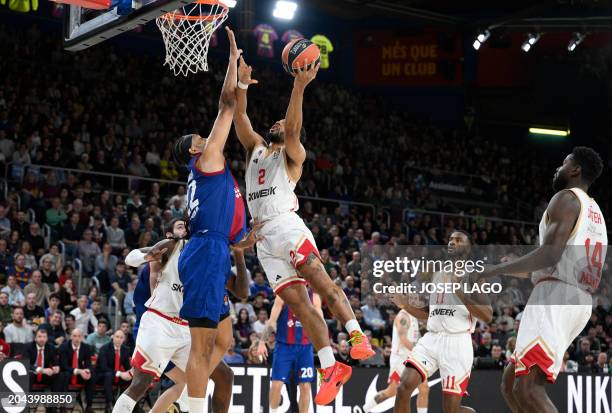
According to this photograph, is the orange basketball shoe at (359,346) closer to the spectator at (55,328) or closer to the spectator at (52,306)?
the spectator at (55,328)

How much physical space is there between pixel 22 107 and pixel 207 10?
39.8 ft

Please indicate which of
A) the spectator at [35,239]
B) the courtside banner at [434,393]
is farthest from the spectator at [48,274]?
the courtside banner at [434,393]

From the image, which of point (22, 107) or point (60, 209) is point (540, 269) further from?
point (22, 107)

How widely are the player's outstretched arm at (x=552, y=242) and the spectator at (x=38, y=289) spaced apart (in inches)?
385

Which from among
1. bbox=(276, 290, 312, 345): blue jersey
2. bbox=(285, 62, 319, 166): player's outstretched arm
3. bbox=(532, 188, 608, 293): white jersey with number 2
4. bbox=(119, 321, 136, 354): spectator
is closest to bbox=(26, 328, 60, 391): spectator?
bbox=(119, 321, 136, 354): spectator

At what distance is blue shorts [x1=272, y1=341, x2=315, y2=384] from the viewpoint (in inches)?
466

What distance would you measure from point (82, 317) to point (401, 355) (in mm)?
4835

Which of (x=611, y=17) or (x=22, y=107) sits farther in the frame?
(x=611, y=17)

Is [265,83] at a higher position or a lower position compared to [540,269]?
higher

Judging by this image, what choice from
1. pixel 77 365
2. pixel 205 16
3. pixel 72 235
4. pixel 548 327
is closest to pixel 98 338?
pixel 77 365

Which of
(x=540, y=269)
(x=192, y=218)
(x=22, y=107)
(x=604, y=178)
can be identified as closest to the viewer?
(x=540, y=269)

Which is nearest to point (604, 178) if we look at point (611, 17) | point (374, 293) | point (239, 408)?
point (611, 17)

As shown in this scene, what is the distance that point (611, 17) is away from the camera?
25.0m

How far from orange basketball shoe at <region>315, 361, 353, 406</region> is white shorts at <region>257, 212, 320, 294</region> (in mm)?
822
